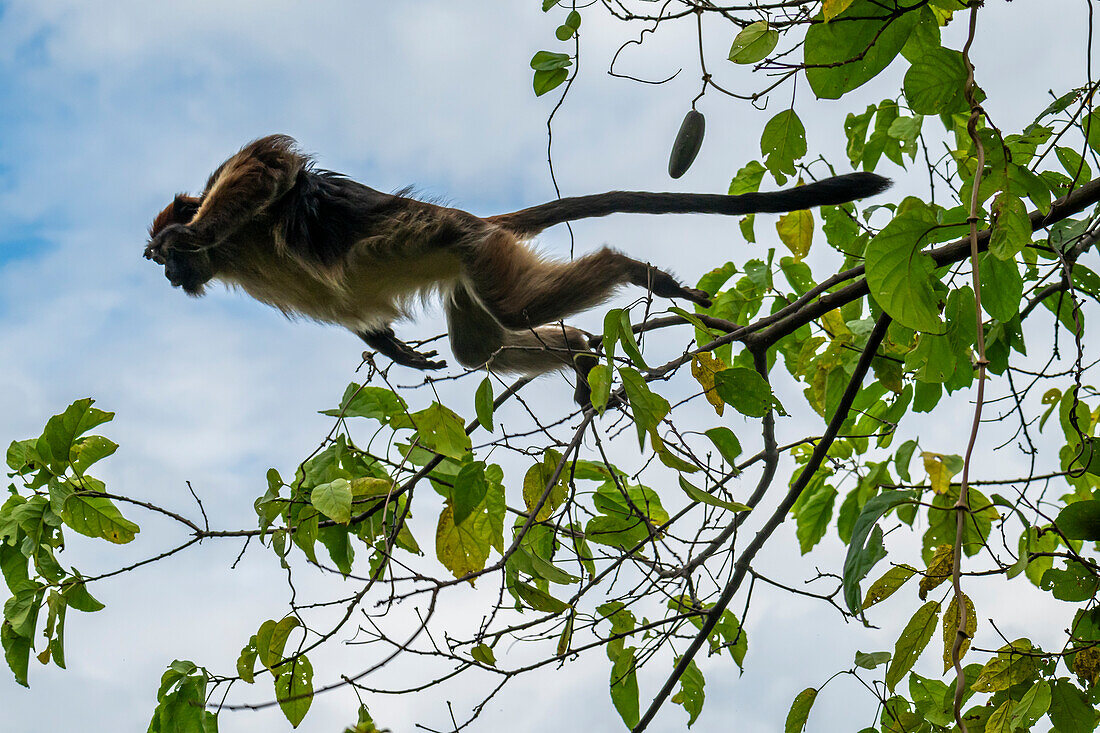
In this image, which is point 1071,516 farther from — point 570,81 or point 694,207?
point 694,207

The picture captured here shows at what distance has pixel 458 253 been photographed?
12.0 ft

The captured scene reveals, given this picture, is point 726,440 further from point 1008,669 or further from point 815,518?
point 815,518

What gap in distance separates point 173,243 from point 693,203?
6.71ft

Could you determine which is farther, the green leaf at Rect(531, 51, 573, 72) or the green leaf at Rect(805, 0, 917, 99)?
the green leaf at Rect(531, 51, 573, 72)

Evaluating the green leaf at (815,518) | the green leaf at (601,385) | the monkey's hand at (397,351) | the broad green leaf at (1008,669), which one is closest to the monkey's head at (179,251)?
the monkey's hand at (397,351)

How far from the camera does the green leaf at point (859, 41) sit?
1828 millimetres

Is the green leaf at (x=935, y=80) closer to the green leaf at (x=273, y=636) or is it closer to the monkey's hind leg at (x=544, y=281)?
the monkey's hind leg at (x=544, y=281)

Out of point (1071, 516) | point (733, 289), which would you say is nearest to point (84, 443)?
point (733, 289)

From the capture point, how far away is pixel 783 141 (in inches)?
94.9

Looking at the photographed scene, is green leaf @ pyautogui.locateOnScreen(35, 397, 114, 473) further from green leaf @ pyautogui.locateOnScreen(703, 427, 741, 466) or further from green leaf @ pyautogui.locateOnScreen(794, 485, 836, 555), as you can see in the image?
green leaf @ pyautogui.locateOnScreen(794, 485, 836, 555)

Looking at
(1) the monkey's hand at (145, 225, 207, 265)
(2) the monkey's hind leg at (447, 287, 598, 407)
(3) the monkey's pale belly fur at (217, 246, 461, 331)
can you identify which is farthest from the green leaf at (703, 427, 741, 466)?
(1) the monkey's hand at (145, 225, 207, 265)

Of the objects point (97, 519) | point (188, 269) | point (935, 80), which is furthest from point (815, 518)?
point (188, 269)

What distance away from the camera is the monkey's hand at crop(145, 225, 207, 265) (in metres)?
3.75

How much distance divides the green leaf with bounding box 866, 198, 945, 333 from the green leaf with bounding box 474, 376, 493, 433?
737 millimetres
